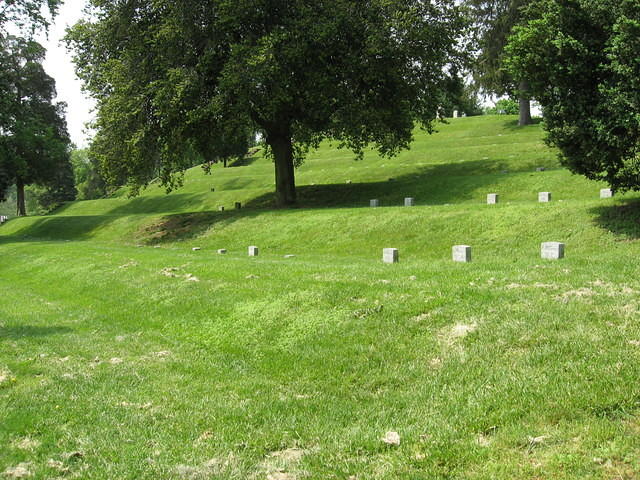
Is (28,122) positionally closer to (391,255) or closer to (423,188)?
(423,188)

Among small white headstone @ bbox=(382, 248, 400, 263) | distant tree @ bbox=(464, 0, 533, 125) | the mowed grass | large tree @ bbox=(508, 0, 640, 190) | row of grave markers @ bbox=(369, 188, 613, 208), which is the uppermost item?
distant tree @ bbox=(464, 0, 533, 125)

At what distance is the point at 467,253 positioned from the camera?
1570 centimetres

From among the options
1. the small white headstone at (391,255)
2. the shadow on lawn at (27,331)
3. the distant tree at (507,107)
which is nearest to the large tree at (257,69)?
the small white headstone at (391,255)

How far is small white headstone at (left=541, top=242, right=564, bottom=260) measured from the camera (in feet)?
48.0

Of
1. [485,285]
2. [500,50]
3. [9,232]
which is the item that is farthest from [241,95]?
[9,232]

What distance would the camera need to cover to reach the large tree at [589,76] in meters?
15.5

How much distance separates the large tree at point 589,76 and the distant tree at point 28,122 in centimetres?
3736

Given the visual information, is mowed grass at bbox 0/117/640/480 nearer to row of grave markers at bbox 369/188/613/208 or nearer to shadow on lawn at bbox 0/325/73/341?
shadow on lawn at bbox 0/325/73/341

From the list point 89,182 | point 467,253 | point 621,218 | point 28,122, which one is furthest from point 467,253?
point 89,182

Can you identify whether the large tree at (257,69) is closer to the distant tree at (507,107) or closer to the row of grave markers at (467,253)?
the row of grave markers at (467,253)

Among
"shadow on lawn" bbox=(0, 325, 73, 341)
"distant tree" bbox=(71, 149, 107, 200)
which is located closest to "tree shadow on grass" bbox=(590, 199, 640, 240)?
"shadow on lawn" bbox=(0, 325, 73, 341)

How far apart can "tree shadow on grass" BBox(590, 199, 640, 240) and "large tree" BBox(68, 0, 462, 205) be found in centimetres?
1319

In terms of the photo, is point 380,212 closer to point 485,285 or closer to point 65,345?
point 485,285

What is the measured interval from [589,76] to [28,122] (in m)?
46.3
